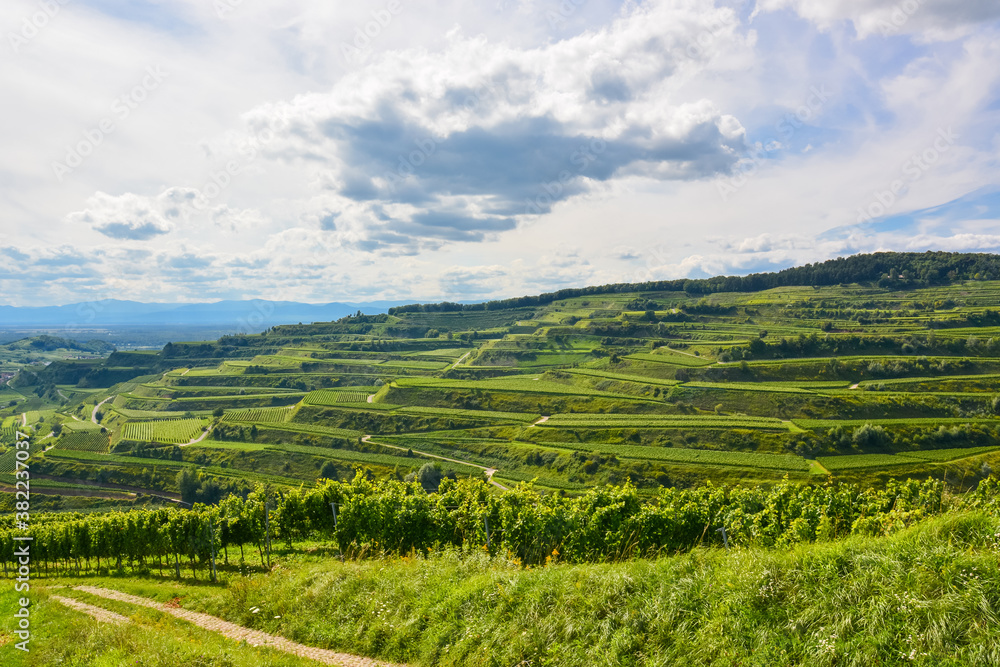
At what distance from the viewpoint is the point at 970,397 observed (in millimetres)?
93938

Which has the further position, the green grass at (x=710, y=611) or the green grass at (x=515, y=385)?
the green grass at (x=515, y=385)

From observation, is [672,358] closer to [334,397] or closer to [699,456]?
[699,456]

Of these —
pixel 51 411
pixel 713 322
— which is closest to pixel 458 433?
pixel 713 322

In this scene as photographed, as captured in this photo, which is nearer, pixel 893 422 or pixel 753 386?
pixel 893 422

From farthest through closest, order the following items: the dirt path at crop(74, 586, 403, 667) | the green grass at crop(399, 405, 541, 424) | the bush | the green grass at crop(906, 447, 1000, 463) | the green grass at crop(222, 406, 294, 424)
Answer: the green grass at crop(222, 406, 294, 424), the green grass at crop(399, 405, 541, 424), the bush, the green grass at crop(906, 447, 1000, 463), the dirt path at crop(74, 586, 403, 667)

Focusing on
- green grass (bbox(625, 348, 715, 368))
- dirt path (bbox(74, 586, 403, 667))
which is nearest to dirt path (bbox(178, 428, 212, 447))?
dirt path (bbox(74, 586, 403, 667))

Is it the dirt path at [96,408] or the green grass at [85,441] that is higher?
the dirt path at [96,408]

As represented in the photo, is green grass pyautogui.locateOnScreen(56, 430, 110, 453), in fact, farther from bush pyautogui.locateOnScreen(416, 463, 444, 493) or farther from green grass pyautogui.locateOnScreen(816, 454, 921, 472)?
green grass pyautogui.locateOnScreen(816, 454, 921, 472)

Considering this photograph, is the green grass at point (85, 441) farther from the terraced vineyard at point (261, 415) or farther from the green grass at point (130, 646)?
the green grass at point (130, 646)

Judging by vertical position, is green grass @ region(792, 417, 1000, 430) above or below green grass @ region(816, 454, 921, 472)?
above

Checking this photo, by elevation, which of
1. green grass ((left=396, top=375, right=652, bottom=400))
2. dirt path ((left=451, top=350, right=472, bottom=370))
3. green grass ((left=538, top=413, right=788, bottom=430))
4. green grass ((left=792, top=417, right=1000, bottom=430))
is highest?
dirt path ((left=451, top=350, right=472, bottom=370))

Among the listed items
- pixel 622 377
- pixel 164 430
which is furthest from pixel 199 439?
pixel 622 377

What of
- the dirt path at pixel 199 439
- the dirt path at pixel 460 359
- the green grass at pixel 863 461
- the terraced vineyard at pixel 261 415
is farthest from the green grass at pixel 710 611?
the dirt path at pixel 460 359

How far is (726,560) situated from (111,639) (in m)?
18.4
